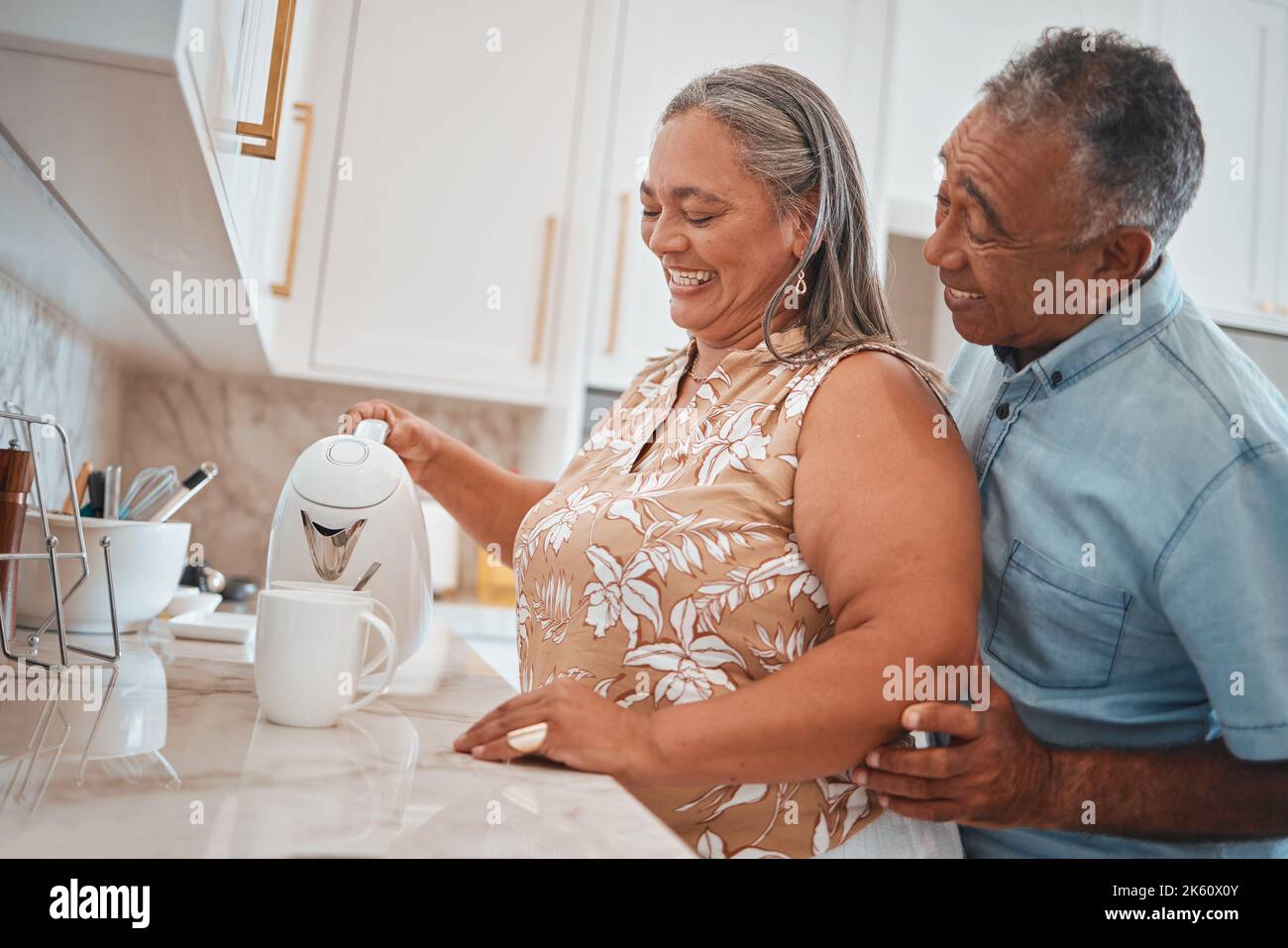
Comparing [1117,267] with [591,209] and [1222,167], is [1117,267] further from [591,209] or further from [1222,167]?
[1222,167]

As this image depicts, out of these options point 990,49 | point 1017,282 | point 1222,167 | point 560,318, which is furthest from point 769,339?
point 1222,167

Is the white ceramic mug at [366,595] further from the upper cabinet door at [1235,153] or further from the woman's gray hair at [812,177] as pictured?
the upper cabinet door at [1235,153]

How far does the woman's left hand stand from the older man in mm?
216

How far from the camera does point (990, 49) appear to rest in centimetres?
236

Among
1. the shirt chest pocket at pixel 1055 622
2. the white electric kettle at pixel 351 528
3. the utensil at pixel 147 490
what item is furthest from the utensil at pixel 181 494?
the shirt chest pocket at pixel 1055 622

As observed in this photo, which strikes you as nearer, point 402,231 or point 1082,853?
point 1082,853

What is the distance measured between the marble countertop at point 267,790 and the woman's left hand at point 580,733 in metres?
0.01

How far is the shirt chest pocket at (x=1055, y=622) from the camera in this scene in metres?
0.85

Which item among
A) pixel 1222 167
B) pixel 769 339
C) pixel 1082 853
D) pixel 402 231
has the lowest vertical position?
pixel 1082 853

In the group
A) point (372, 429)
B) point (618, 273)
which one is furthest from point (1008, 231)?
point (618, 273)

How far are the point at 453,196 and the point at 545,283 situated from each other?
0.83 ft

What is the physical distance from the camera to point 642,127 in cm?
220
